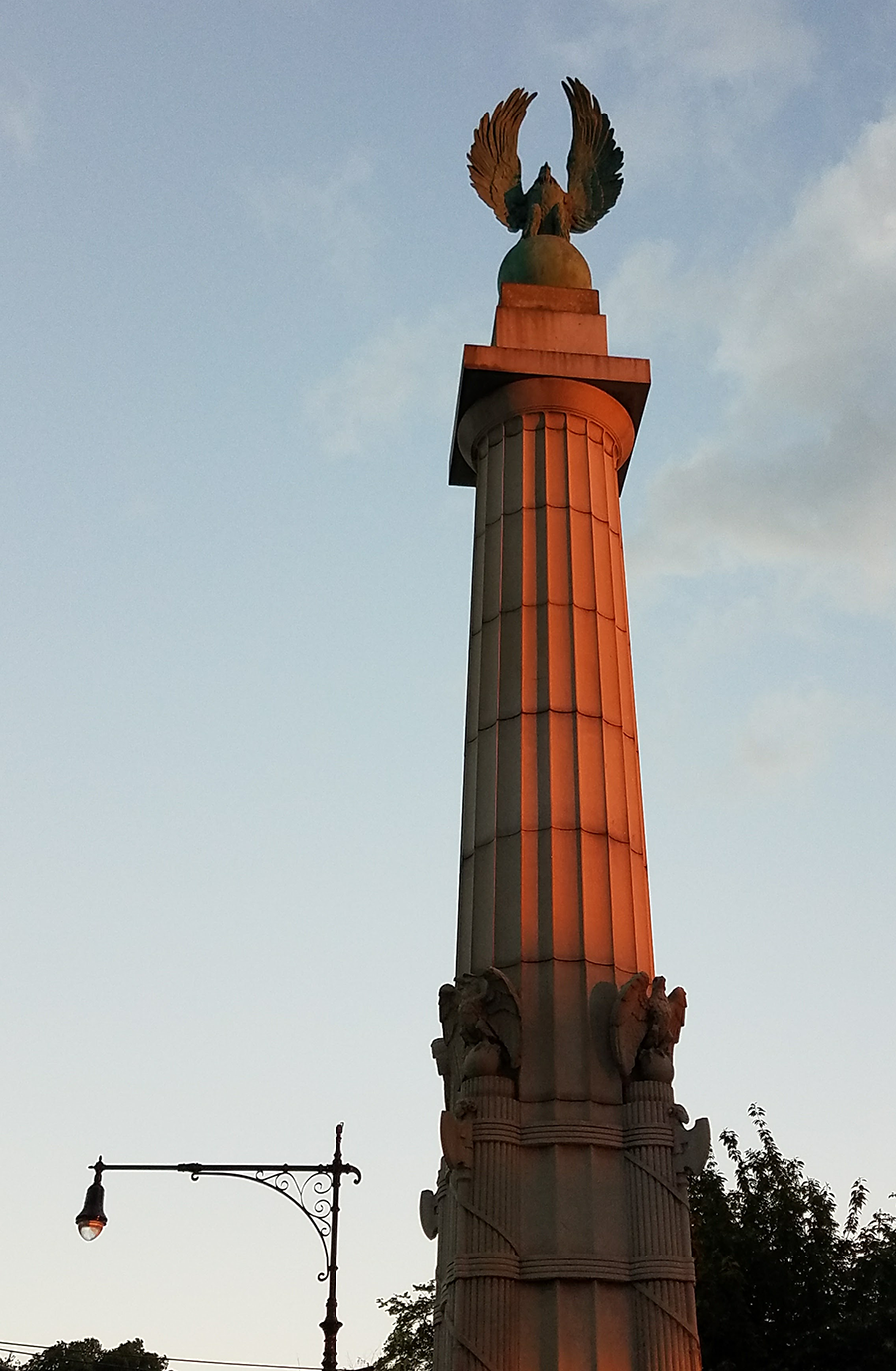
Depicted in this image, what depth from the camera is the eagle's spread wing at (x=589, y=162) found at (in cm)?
2186

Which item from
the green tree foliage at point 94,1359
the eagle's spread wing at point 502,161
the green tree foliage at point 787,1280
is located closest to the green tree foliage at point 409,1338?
the green tree foliage at point 787,1280

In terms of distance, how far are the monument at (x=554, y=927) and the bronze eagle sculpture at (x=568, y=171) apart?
3.69 feet

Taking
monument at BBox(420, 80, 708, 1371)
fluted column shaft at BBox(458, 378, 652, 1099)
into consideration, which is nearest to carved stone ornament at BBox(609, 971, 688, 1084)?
monument at BBox(420, 80, 708, 1371)

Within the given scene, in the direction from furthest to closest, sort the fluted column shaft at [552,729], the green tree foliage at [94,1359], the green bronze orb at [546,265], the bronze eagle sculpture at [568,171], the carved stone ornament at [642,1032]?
1. the green tree foliage at [94,1359]
2. the bronze eagle sculpture at [568,171]
3. the green bronze orb at [546,265]
4. the fluted column shaft at [552,729]
5. the carved stone ornament at [642,1032]

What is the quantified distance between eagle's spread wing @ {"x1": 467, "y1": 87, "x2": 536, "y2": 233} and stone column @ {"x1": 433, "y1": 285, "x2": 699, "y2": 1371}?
2584 mm

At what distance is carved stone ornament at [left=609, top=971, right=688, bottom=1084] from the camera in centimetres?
1430

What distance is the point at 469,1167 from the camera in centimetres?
1386

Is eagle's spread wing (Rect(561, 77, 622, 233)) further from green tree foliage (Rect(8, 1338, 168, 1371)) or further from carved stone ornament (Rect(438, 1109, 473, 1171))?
green tree foliage (Rect(8, 1338, 168, 1371))

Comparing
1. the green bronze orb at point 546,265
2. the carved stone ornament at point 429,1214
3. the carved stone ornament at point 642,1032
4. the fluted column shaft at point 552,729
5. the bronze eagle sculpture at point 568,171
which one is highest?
the bronze eagle sculpture at point 568,171

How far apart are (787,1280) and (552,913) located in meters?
13.8

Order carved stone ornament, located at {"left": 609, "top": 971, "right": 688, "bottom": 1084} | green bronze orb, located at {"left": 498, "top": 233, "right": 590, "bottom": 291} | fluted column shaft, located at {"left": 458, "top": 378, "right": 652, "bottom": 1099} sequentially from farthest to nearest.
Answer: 1. green bronze orb, located at {"left": 498, "top": 233, "right": 590, "bottom": 291}
2. fluted column shaft, located at {"left": 458, "top": 378, "right": 652, "bottom": 1099}
3. carved stone ornament, located at {"left": 609, "top": 971, "right": 688, "bottom": 1084}

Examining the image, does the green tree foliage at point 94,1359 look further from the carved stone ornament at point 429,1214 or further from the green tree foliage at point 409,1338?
the carved stone ornament at point 429,1214

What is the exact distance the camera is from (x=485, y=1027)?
14.5 meters

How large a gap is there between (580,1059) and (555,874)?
6.49ft
